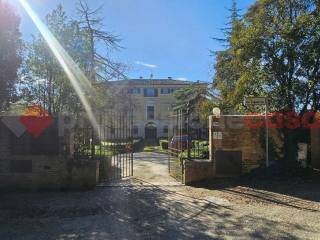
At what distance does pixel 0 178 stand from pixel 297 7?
31.5 ft

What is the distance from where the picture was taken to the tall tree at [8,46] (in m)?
10.5

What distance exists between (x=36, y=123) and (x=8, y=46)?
211 centimetres

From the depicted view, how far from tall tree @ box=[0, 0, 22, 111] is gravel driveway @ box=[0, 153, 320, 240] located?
2966mm

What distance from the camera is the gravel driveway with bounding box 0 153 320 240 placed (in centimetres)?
686

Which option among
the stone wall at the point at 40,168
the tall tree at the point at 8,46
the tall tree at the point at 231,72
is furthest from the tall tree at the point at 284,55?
the tall tree at the point at 8,46

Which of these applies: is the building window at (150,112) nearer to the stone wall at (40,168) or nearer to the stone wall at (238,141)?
the stone wall at (238,141)

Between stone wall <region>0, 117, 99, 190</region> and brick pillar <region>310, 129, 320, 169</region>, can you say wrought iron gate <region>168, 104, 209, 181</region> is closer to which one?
stone wall <region>0, 117, 99, 190</region>

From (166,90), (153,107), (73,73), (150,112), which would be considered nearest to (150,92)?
(153,107)

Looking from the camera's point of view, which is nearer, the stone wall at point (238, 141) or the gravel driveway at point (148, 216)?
the gravel driveway at point (148, 216)

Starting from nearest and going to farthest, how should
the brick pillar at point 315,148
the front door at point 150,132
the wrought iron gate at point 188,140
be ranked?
the wrought iron gate at point 188,140 → the brick pillar at point 315,148 → the front door at point 150,132

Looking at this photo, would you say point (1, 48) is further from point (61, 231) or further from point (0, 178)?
point (61, 231)

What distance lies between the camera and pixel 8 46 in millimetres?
10641

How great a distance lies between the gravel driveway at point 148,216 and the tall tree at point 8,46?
117 inches

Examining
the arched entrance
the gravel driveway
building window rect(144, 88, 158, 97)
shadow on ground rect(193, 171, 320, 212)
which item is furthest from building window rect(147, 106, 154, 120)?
the gravel driveway
